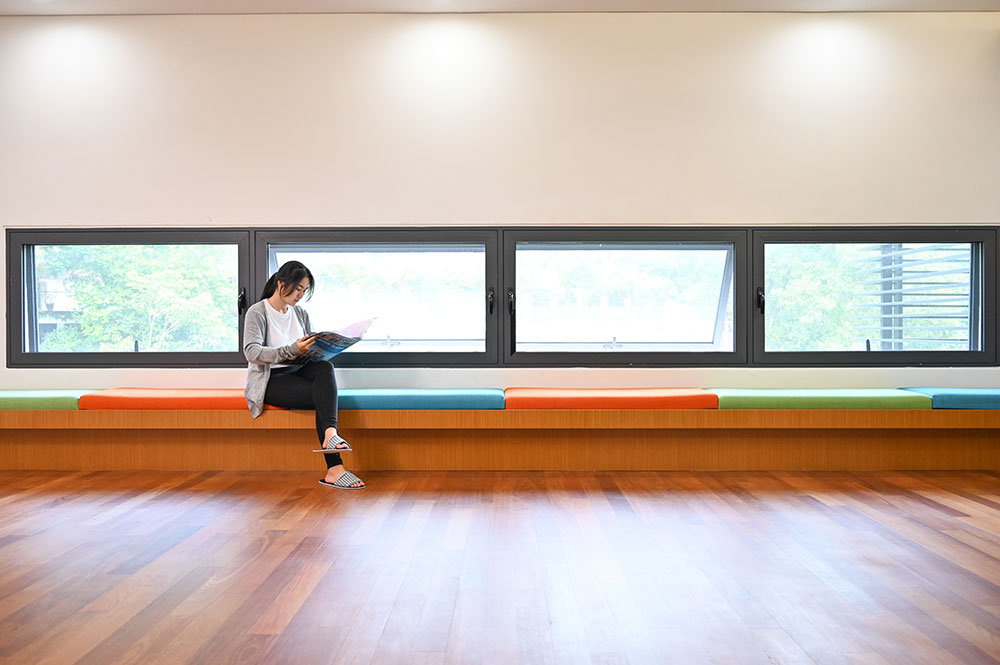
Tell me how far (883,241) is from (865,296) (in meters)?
0.36

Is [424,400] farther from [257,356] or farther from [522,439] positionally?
[257,356]

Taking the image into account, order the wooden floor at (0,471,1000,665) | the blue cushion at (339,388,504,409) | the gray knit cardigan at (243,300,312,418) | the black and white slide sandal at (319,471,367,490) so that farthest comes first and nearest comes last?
1. the blue cushion at (339,388,504,409)
2. the gray knit cardigan at (243,300,312,418)
3. the black and white slide sandal at (319,471,367,490)
4. the wooden floor at (0,471,1000,665)

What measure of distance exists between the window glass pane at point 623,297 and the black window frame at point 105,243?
1.75m

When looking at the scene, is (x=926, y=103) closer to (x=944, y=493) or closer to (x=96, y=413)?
(x=944, y=493)

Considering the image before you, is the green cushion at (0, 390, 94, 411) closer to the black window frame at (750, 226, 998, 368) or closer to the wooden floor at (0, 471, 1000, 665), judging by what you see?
the wooden floor at (0, 471, 1000, 665)

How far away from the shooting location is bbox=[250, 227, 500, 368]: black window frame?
4766 mm

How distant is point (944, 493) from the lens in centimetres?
375

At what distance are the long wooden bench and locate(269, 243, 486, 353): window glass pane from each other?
702 millimetres

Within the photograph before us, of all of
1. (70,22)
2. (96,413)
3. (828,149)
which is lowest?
(96,413)

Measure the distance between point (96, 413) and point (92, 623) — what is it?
8.34 ft

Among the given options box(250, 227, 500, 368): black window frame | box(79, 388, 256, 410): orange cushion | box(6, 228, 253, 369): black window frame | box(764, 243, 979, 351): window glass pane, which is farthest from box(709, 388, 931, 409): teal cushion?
box(6, 228, 253, 369): black window frame

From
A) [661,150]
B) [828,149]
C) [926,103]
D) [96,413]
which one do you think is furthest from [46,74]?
[926,103]

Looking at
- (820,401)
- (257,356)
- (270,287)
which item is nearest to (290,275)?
(270,287)

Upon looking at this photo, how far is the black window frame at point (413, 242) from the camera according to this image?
15.6 ft
